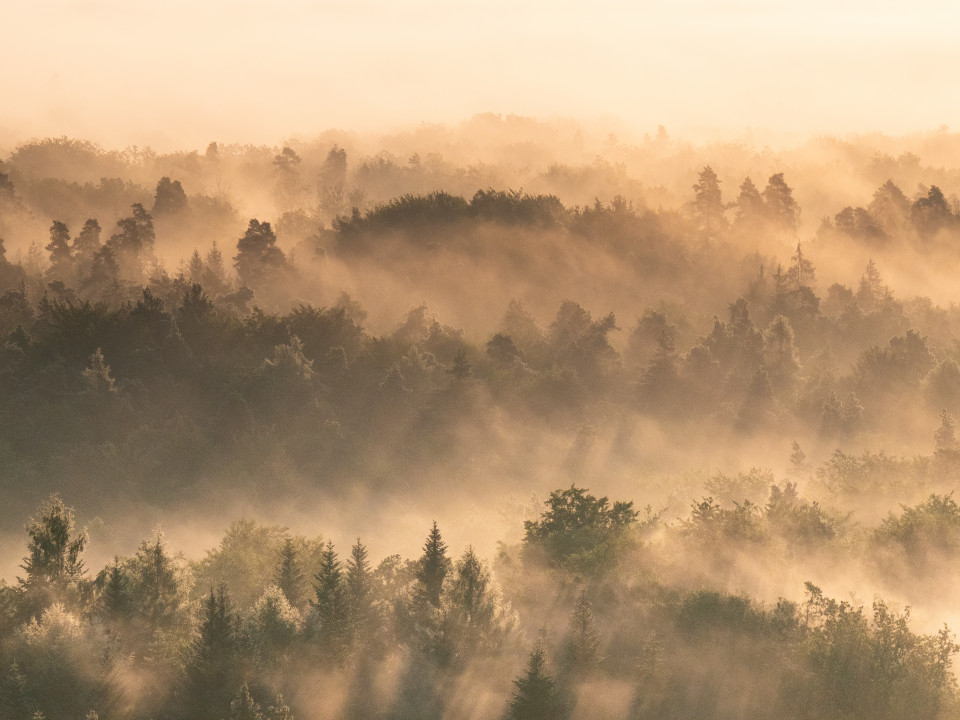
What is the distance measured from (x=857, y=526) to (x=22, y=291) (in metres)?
102

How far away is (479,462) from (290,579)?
56072 millimetres

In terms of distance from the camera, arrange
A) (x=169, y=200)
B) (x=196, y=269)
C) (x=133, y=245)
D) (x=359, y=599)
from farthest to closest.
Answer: (x=169, y=200), (x=133, y=245), (x=196, y=269), (x=359, y=599)

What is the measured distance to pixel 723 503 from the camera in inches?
4656

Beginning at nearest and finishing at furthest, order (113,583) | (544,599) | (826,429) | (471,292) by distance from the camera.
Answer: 1. (113,583)
2. (544,599)
3. (826,429)
4. (471,292)

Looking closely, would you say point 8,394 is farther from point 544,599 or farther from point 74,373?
point 544,599

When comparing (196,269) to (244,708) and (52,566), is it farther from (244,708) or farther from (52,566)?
(244,708)

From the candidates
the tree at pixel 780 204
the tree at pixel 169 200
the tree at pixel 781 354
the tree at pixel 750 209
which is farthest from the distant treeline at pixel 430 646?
the tree at pixel 169 200

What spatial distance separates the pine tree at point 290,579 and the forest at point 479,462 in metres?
0.34

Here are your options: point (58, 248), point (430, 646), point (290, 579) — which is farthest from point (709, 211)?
point (430, 646)

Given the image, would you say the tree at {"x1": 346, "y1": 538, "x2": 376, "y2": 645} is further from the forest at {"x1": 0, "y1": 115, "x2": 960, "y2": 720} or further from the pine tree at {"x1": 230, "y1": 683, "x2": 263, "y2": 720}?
the pine tree at {"x1": 230, "y1": 683, "x2": 263, "y2": 720}

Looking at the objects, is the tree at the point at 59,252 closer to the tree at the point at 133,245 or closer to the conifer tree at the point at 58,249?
the conifer tree at the point at 58,249

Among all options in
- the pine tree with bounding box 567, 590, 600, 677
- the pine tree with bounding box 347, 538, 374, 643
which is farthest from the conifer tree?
the pine tree with bounding box 567, 590, 600, 677

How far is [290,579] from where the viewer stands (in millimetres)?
81750

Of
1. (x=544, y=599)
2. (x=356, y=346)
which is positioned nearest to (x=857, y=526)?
(x=544, y=599)
